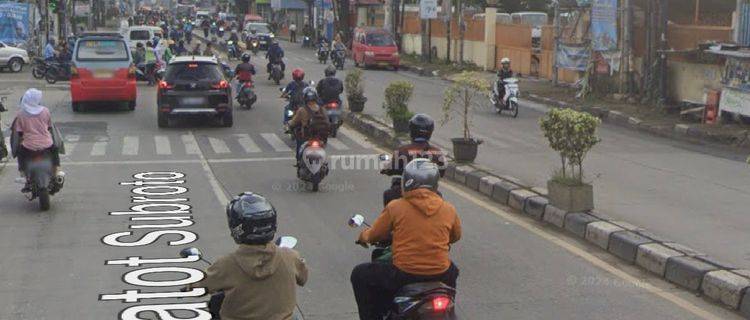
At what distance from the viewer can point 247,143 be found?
728 inches

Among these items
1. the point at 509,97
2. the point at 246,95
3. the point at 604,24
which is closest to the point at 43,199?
the point at 246,95

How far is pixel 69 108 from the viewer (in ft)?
81.7

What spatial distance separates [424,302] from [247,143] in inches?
535

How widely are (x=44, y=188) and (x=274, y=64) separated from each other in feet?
71.2

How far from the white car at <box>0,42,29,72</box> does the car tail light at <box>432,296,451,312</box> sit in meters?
36.2

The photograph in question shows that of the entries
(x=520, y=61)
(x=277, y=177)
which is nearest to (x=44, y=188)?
(x=277, y=177)

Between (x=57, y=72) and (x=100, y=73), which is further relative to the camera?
(x=57, y=72)

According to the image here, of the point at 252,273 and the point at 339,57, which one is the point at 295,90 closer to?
the point at 252,273

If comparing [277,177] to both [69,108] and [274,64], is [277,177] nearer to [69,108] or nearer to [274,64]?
[69,108]

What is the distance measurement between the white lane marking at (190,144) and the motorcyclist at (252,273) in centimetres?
1302

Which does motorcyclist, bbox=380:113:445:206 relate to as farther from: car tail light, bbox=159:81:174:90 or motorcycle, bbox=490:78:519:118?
motorcycle, bbox=490:78:519:118

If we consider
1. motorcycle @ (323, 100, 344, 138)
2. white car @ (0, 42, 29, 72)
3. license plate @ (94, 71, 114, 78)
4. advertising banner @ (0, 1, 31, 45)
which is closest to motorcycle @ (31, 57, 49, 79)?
white car @ (0, 42, 29, 72)

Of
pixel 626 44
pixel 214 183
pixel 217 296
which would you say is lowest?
pixel 214 183

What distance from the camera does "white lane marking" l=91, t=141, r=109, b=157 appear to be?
16953 millimetres
